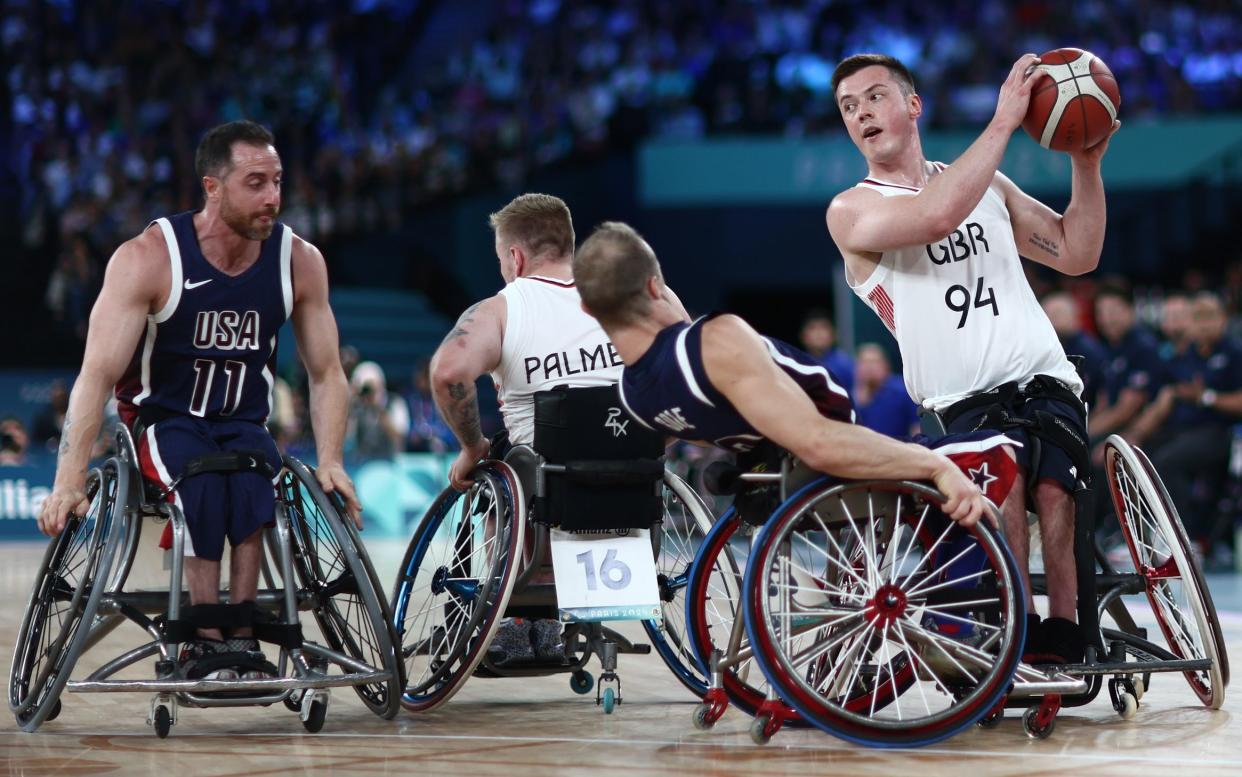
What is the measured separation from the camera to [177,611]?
391 centimetres

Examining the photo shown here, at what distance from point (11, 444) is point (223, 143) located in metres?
8.83

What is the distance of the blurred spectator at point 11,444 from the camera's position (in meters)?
12.1

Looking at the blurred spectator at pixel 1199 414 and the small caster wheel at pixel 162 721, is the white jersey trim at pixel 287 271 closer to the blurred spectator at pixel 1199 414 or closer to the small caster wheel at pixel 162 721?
the small caster wheel at pixel 162 721

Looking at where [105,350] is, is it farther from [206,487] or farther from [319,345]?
[319,345]

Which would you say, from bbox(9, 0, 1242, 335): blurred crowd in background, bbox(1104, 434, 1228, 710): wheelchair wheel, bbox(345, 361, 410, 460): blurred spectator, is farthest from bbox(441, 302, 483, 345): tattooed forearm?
bbox(9, 0, 1242, 335): blurred crowd in background

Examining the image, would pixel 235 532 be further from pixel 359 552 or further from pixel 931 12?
pixel 931 12

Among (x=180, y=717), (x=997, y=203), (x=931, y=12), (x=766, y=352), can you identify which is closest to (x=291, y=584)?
(x=180, y=717)

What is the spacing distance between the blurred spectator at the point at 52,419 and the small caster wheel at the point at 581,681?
9.83 meters

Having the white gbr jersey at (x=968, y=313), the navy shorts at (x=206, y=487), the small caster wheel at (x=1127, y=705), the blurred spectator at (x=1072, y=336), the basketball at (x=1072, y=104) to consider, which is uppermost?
the basketball at (x=1072, y=104)

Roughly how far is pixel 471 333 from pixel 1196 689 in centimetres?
221

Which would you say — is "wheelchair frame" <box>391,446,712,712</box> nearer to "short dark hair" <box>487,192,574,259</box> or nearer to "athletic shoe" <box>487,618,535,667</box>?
"athletic shoe" <box>487,618,535,667</box>

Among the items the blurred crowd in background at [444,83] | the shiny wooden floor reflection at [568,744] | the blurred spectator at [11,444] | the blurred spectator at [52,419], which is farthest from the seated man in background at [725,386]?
the blurred crowd in background at [444,83]

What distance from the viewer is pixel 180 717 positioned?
451 centimetres

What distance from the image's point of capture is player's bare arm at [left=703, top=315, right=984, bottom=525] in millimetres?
3521
